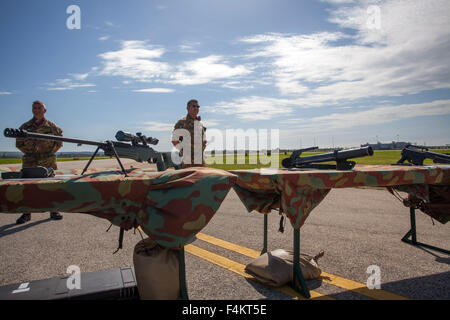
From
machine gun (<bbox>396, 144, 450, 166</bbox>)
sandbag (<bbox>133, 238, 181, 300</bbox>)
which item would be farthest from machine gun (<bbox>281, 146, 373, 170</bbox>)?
sandbag (<bbox>133, 238, 181, 300</bbox>)

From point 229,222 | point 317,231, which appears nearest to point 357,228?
point 317,231

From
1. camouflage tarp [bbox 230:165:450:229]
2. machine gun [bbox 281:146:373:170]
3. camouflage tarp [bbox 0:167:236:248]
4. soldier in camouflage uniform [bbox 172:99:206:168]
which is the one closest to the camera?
camouflage tarp [bbox 0:167:236:248]

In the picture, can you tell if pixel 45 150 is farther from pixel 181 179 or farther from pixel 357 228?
pixel 357 228

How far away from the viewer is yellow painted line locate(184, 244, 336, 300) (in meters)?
2.70

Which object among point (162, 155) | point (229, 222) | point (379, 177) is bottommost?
point (229, 222)

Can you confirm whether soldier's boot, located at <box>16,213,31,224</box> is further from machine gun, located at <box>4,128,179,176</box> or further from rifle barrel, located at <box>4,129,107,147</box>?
rifle barrel, located at <box>4,129,107,147</box>

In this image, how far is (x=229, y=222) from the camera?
5.34 metres

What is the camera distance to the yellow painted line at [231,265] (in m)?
2.70

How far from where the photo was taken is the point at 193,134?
16.7 ft

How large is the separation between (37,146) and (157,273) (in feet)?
13.9

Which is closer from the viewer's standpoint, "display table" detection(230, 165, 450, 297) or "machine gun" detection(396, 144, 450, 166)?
"display table" detection(230, 165, 450, 297)

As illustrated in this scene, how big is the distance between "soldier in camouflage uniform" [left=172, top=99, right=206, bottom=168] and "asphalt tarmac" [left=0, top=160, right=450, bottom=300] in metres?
1.10

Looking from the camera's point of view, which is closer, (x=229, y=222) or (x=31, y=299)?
(x=31, y=299)
